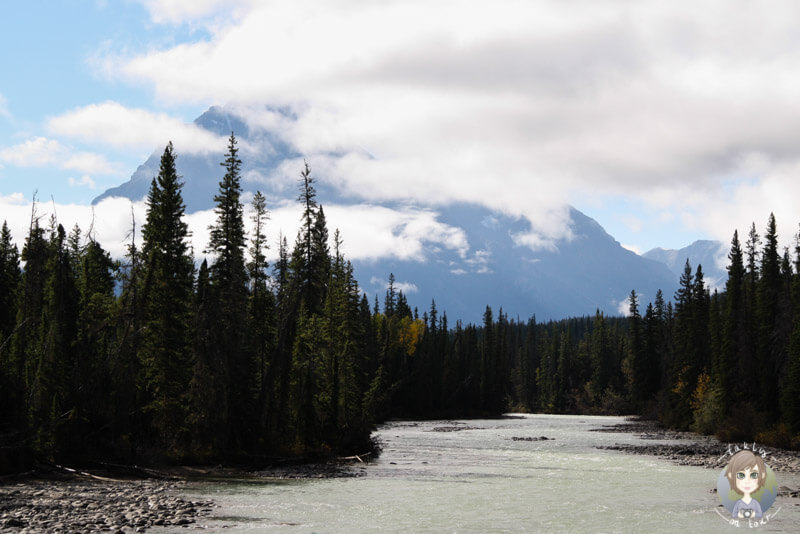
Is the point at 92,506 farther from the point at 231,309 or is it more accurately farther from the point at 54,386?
the point at 231,309

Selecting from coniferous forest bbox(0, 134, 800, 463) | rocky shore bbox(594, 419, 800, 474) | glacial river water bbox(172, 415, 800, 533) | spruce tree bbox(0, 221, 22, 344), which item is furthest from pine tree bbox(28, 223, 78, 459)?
rocky shore bbox(594, 419, 800, 474)

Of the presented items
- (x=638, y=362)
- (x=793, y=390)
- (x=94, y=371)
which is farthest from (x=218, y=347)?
(x=638, y=362)

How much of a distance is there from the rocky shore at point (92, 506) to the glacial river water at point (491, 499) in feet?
4.14

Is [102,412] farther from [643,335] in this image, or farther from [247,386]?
[643,335]

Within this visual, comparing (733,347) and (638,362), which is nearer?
(733,347)

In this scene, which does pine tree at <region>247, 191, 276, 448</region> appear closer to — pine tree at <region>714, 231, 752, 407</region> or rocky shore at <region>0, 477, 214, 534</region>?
rocky shore at <region>0, 477, 214, 534</region>

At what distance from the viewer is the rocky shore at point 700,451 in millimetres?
46516

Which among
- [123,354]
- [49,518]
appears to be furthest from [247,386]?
[49,518]

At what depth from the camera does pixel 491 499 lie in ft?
103

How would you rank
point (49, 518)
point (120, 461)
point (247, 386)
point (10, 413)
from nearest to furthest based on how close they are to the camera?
1. point (49, 518)
2. point (10, 413)
3. point (120, 461)
4. point (247, 386)

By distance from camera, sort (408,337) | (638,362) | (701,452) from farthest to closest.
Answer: (408,337), (638,362), (701,452)

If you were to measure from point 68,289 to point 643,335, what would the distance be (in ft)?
335

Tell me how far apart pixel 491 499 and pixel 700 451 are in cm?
3084

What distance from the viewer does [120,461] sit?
125 ft
